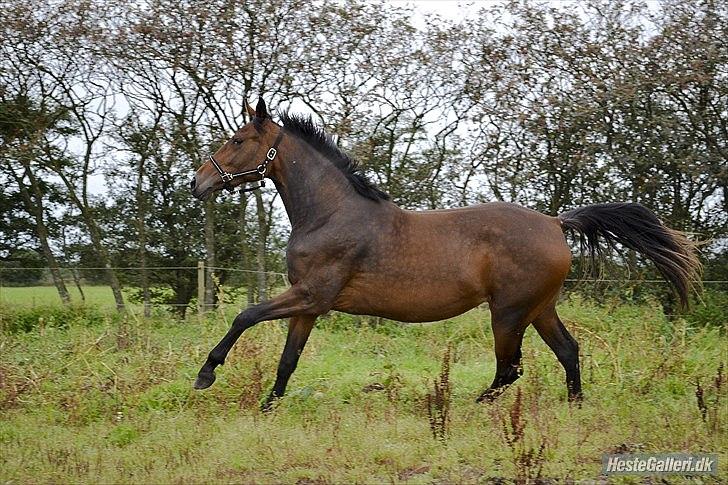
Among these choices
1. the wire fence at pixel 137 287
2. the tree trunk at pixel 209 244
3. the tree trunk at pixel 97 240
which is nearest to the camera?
the wire fence at pixel 137 287

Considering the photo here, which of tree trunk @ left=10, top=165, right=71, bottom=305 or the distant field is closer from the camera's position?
the distant field

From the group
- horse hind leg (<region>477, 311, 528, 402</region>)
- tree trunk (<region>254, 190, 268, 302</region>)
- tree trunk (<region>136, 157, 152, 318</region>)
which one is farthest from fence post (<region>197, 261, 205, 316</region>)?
horse hind leg (<region>477, 311, 528, 402</region>)

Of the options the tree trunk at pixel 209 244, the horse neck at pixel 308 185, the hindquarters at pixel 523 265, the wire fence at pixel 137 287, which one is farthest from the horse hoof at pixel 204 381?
the tree trunk at pixel 209 244

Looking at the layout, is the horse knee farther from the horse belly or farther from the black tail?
the black tail

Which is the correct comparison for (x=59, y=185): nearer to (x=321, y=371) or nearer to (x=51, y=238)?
(x=51, y=238)

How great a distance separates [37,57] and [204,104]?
2931 millimetres

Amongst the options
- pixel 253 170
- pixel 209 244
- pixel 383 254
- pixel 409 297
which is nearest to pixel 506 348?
pixel 409 297

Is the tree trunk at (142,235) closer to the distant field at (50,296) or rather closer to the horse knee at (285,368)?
the distant field at (50,296)

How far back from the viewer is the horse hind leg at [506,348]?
257 inches

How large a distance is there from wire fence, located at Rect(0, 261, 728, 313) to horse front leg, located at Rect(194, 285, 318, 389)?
652 cm

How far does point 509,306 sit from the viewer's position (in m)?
6.49

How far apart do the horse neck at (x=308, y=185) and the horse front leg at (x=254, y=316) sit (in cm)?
65

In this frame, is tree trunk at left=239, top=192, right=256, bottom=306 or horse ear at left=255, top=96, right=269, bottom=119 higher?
horse ear at left=255, top=96, right=269, bottom=119

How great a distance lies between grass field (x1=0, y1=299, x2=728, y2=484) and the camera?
4930 mm
